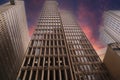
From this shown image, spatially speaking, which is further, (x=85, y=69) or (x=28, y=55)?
(x=85, y=69)

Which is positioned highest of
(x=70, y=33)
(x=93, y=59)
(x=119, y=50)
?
(x=119, y=50)

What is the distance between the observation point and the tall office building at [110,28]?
498 feet

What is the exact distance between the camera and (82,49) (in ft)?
281

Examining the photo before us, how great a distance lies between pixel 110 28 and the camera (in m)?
167

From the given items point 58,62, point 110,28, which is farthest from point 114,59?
point 110,28

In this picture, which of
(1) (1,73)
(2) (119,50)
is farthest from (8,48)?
(2) (119,50)

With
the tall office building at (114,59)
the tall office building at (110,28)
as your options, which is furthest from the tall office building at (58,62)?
the tall office building at (110,28)

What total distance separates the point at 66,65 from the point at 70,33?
243 feet

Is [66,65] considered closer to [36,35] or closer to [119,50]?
[119,50]

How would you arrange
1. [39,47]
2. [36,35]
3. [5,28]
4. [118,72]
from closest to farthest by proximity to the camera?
[118,72]
[39,47]
[36,35]
[5,28]

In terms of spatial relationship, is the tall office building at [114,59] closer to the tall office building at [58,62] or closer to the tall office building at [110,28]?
the tall office building at [58,62]

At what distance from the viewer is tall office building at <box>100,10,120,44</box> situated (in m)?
152

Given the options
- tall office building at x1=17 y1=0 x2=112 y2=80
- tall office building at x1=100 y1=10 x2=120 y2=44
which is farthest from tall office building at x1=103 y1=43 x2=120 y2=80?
tall office building at x1=100 y1=10 x2=120 y2=44

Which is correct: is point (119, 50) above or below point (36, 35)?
above
